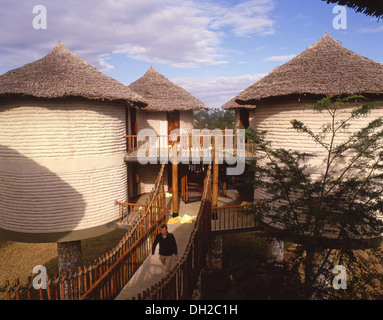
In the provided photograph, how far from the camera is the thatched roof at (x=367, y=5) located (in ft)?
13.6

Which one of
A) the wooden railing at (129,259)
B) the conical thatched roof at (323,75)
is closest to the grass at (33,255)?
the wooden railing at (129,259)

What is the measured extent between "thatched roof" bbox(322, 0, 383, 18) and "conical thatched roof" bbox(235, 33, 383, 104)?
5.03 m

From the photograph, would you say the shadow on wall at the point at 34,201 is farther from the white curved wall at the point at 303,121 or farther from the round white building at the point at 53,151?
the white curved wall at the point at 303,121

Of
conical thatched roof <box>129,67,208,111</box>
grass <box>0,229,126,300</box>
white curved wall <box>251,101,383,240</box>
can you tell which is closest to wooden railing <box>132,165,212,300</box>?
white curved wall <box>251,101,383,240</box>

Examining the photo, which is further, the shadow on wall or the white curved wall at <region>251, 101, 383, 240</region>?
the shadow on wall

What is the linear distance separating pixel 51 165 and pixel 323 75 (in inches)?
463

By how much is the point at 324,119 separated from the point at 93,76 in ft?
33.5

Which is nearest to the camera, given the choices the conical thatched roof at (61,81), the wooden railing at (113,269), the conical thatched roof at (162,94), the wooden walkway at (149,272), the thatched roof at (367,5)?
the thatched roof at (367,5)

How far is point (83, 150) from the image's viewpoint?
10.9 meters

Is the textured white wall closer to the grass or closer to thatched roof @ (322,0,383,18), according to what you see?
thatched roof @ (322,0,383,18)

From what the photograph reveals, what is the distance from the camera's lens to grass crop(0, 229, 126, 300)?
51.5ft

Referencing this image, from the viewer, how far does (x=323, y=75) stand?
973 cm

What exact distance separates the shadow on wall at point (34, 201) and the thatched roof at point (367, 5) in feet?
36.2
